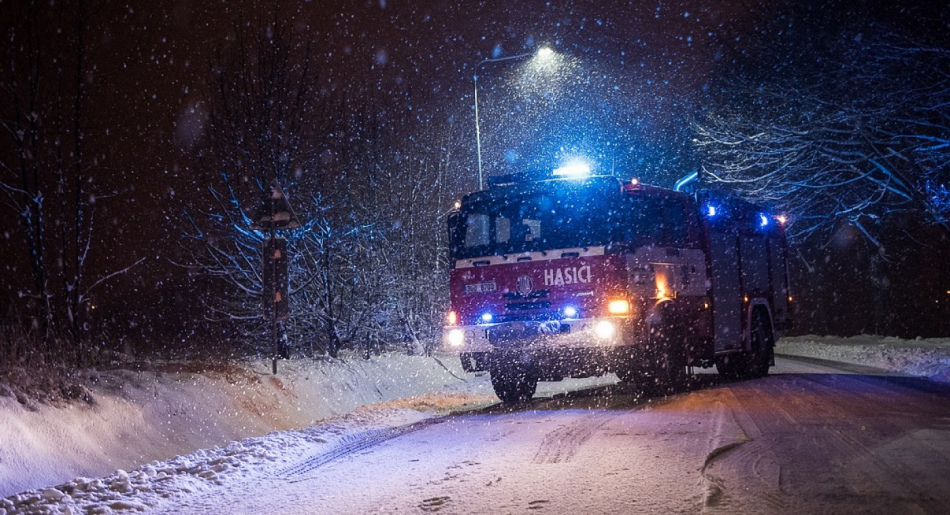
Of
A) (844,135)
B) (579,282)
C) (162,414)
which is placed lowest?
(162,414)

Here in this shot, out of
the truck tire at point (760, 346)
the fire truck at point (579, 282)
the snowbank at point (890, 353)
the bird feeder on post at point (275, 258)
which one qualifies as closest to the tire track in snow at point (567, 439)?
the fire truck at point (579, 282)

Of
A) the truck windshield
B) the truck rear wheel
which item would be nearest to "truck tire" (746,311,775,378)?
the truck rear wheel

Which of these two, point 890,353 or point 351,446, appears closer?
point 351,446

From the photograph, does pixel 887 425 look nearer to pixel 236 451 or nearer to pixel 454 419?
pixel 454 419

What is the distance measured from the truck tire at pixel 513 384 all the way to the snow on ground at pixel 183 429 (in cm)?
51

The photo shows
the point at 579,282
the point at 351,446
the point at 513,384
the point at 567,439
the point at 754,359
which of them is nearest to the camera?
the point at 567,439

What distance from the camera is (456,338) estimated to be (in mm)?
11125

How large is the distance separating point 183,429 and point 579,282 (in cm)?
524

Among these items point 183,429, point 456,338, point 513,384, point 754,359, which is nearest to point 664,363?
point 513,384

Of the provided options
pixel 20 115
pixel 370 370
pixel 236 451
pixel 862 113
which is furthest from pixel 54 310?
pixel 862 113

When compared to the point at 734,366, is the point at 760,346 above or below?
above

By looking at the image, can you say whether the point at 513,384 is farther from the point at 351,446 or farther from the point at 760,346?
the point at 760,346

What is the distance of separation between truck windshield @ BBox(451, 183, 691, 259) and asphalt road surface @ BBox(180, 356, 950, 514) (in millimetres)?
2279

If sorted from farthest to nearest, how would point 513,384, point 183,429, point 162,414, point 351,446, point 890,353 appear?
point 890,353 < point 513,384 < point 183,429 < point 162,414 < point 351,446
